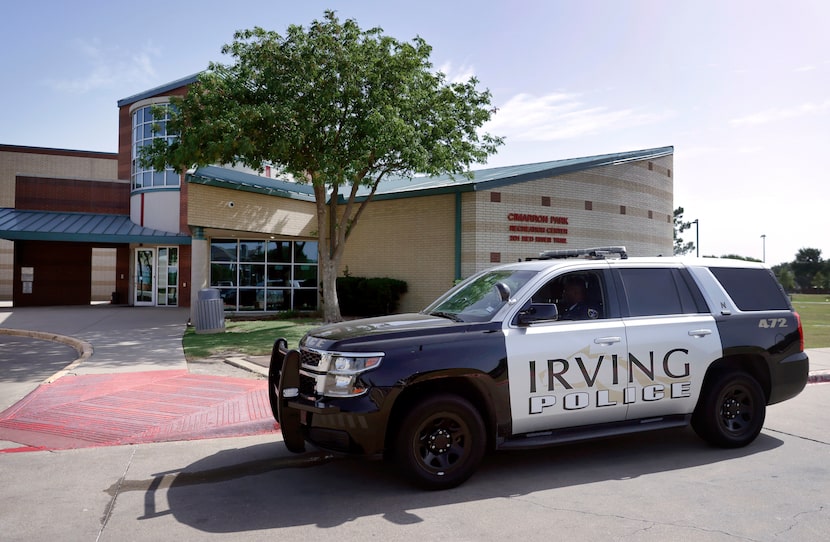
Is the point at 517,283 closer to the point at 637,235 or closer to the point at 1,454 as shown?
the point at 1,454

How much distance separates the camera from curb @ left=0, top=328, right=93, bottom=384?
10.1 meters

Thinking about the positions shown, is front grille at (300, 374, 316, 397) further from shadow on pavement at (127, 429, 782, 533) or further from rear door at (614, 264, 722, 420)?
rear door at (614, 264, 722, 420)

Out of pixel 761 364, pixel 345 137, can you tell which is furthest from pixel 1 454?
pixel 345 137

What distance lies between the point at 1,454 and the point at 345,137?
1154 cm

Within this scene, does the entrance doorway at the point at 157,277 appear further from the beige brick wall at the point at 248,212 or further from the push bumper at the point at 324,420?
the push bumper at the point at 324,420

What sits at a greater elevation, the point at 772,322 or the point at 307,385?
the point at 772,322

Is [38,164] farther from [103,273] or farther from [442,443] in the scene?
[442,443]

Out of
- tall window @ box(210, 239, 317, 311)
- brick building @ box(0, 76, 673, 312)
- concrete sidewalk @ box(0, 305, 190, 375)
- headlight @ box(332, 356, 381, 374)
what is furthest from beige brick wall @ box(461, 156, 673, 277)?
headlight @ box(332, 356, 381, 374)

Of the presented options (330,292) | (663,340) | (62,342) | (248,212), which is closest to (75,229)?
(248,212)

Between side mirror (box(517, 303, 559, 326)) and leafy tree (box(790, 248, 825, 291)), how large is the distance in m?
114

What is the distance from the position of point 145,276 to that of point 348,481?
24740mm

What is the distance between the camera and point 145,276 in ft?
89.2

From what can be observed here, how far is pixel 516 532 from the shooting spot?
4129 mm

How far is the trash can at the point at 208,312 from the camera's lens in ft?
50.6
